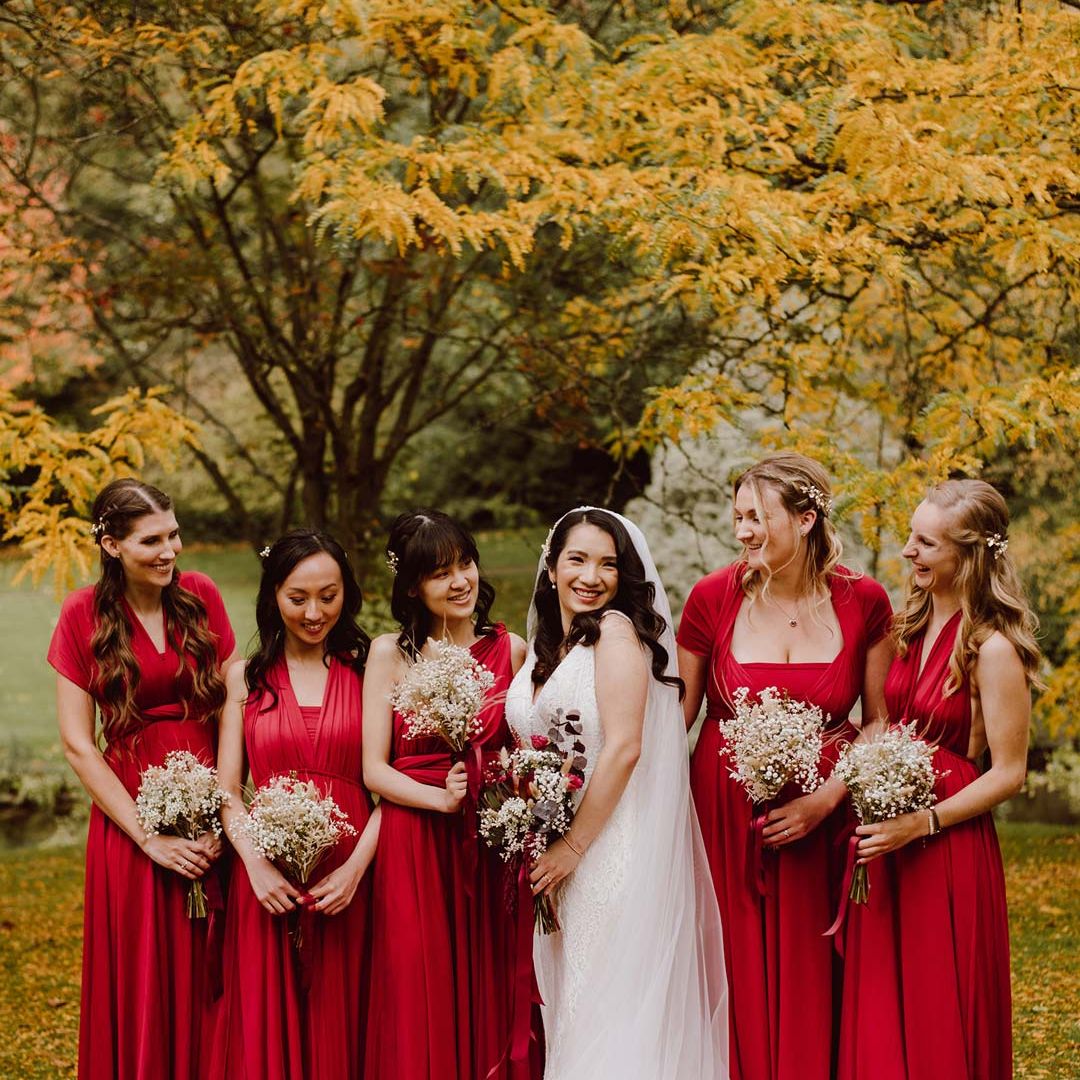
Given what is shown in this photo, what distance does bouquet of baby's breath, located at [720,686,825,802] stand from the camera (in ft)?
13.3

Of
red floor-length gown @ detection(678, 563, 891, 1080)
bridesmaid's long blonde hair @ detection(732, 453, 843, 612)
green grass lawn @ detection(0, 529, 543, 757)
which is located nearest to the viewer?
red floor-length gown @ detection(678, 563, 891, 1080)

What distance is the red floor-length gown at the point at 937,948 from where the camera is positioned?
4.13m

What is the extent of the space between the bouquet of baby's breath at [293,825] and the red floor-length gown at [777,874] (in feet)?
4.23

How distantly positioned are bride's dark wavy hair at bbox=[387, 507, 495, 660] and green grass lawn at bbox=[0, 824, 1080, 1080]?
2.10m

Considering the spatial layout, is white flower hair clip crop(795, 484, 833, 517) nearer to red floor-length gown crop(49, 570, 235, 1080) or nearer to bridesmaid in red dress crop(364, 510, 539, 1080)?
bridesmaid in red dress crop(364, 510, 539, 1080)

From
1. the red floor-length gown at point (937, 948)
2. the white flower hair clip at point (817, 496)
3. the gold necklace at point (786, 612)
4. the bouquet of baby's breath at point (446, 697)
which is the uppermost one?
the white flower hair clip at point (817, 496)

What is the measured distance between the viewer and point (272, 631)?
184 inches

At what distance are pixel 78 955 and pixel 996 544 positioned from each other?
6.00m

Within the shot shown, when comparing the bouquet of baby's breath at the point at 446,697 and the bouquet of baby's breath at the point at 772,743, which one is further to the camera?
the bouquet of baby's breath at the point at 446,697

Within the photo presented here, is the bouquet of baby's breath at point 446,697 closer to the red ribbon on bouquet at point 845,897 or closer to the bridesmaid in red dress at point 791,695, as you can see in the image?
the bridesmaid in red dress at point 791,695

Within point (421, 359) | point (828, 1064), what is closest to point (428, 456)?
point (421, 359)

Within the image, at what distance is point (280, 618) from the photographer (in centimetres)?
A: 469

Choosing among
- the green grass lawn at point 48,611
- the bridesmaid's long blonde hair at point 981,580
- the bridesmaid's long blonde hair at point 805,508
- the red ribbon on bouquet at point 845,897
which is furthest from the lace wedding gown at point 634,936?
the green grass lawn at point 48,611

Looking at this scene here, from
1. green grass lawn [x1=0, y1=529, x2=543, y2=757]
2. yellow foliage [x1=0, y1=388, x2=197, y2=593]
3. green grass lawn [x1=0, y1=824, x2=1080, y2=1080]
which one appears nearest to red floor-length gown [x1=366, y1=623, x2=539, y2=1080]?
green grass lawn [x1=0, y1=824, x2=1080, y2=1080]
